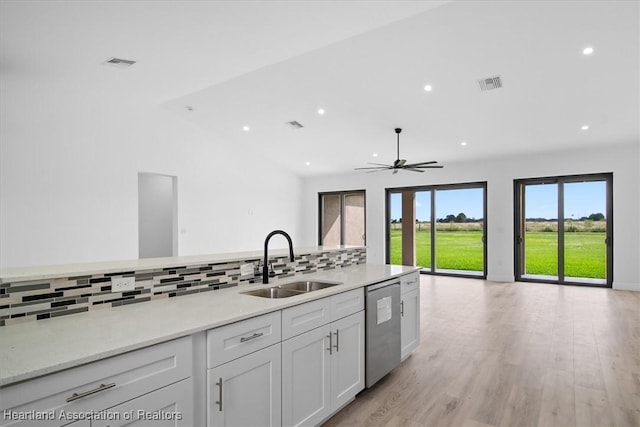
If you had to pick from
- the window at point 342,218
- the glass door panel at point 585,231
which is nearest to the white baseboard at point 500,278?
the glass door panel at point 585,231

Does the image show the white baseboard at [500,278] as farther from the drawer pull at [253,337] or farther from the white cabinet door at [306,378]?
the drawer pull at [253,337]

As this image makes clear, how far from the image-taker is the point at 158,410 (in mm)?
1344

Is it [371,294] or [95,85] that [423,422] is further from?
[95,85]

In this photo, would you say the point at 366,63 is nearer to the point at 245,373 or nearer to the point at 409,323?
the point at 409,323

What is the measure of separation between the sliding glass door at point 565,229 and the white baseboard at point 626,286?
0.13m

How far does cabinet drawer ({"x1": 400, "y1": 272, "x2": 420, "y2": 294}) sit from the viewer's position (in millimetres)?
3098

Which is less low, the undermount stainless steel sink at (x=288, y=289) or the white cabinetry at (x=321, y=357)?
the undermount stainless steel sink at (x=288, y=289)

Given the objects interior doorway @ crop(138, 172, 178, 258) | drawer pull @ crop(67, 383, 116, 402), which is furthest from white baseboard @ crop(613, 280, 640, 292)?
interior doorway @ crop(138, 172, 178, 258)

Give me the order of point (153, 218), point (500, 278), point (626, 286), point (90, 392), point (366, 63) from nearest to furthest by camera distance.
Result: point (90, 392), point (366, 63), point (626, 286), point (500, 278), point (153, 218)

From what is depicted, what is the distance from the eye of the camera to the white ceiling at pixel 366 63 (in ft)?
11.2

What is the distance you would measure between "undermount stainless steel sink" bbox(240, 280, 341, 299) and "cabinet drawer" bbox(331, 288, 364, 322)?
0.19m

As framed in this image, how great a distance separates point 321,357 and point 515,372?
193 centimetres

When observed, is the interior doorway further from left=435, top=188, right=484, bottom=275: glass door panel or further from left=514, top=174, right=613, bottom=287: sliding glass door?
left=514, top=174, right=613, bottom=287: sliding glass door

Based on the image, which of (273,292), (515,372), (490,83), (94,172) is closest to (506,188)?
(490,83)
